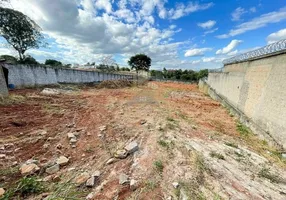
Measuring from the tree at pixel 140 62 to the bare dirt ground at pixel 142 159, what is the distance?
39581mm

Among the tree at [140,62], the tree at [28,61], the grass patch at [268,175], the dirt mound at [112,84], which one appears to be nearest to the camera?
the grass patch at [268,175]

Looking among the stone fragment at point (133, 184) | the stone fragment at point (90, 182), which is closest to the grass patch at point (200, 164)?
the stone fragment at point (133, 184)

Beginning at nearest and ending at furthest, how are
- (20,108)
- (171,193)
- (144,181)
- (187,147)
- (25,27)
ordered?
(171,193) < (144,181) < (187,147) < (20,108) < (25,27)

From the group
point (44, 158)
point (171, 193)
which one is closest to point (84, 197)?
point (171, 193)

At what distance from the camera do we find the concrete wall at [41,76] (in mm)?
11689

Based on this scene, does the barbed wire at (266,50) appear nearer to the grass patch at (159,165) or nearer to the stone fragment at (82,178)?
the grass patch at (159,165)

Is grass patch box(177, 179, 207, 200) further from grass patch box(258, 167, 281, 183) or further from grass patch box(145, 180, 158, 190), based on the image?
grass patch box(258, 167, 281, 183)

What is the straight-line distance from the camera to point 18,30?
17.6 meters

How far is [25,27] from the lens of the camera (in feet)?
58.4

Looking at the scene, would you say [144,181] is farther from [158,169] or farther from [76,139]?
[76,139]

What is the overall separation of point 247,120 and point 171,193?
5.86m

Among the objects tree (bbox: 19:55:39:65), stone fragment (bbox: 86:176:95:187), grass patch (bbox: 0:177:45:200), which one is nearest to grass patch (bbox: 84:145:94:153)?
stone fragment (bbox: 86:176:95:187)

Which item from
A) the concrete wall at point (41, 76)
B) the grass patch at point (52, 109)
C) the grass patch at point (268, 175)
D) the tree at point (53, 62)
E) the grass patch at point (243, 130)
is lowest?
the grass patch at point (243, 130)

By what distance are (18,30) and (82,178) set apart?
20.8 meters
